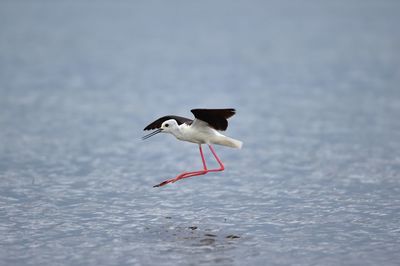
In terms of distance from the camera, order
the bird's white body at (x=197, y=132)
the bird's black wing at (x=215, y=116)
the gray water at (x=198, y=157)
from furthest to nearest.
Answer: the bird's white body at (x=197, y=132), the bird's black wing at (x=215, y=116), the gray water at (x=198, y=157)

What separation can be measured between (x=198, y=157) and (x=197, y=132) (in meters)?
5.15

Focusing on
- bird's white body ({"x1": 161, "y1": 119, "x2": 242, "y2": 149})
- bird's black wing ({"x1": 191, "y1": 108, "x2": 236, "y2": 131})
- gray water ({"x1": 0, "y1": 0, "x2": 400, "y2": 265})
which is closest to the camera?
gray water ({"x1": 0, "y1": 0, "x2": 400, "y2": 265})

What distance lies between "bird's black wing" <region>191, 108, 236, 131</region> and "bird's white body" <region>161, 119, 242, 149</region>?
6.9 inches

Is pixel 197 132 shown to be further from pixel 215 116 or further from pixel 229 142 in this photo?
pixel 215 116

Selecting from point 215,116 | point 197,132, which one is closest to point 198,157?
point 197,132

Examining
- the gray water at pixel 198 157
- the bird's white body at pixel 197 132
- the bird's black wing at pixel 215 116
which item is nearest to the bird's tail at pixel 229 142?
the bird's white body at pixel 197 132

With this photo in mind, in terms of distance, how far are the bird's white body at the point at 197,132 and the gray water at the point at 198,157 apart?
1127mm

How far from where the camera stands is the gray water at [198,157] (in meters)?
10.4

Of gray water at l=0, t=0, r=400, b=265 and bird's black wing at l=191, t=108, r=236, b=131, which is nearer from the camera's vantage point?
gray water at l=0, t=0, r=400, b=265

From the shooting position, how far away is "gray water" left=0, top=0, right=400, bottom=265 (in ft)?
34.0

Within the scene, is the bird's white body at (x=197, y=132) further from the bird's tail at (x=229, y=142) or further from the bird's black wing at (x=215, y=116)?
the bird's black wing at (x=215, y=116)

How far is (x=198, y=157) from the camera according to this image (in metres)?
17.0

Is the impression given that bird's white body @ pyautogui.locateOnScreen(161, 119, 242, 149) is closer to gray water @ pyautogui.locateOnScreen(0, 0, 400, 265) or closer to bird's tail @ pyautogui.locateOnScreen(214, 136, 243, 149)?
Answer: bird's tail @ pyautogui.locateOnScreen(214, 136, 243, 149)

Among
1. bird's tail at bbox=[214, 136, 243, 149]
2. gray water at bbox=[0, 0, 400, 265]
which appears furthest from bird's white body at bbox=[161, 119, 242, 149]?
gray water at bbox=[0, 0, 400, 265]
